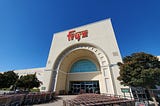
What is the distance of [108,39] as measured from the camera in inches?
788

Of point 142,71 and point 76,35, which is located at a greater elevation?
point 76,35

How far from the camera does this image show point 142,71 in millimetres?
8383

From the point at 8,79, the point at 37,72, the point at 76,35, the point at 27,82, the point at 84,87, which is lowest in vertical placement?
the point at 84,87

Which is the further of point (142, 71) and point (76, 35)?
point (76, 35)

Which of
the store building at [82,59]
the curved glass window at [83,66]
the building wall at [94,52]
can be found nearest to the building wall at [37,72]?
the store building at [82,59]

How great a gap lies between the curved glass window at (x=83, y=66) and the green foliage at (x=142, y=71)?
14837 mm

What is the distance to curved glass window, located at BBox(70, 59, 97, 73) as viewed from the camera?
82.8 ft

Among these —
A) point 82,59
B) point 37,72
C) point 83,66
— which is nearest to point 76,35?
point 82,59

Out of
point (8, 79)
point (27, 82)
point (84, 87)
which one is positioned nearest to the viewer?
point (27, 82)

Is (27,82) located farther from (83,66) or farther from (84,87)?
(83,66)

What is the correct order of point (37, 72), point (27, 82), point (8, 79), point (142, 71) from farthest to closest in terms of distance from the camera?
point (37, 72)
point (8, 79)
point (27, 82)
point (142, 71)

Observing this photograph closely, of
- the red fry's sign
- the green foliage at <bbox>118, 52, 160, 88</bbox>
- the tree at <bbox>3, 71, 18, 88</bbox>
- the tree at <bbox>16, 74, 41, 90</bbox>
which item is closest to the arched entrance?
the red fry's sign

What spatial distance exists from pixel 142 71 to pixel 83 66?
1875cm

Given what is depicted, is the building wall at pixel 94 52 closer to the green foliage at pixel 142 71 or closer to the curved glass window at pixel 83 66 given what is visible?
the curved glass window at pixel 83 66
